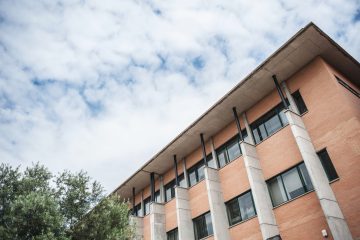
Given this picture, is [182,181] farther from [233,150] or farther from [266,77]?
[266,77]

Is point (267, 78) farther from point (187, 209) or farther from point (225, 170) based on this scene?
point (187, 209)

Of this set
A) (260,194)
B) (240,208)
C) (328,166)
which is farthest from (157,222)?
(328,166)

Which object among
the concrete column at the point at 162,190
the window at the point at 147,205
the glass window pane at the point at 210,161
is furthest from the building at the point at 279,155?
the window at the point at 147,205

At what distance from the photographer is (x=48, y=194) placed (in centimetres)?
1630

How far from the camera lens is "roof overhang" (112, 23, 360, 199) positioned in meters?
16.1

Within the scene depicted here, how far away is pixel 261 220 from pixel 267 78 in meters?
8.37

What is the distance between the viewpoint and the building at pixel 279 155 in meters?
13.6

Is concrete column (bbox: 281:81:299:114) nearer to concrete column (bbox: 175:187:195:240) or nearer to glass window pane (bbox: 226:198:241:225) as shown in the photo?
glass window pane (bbox: 226:198:241:225)

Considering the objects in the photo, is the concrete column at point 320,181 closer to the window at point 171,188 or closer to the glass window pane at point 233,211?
the glass window pane at point 233,211

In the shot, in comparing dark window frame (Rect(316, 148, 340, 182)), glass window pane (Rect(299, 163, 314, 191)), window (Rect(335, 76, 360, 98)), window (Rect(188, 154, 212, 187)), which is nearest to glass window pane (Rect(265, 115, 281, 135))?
glass window pane (Rect(299, 163, 314, 191))

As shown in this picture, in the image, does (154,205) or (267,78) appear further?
(154,205)

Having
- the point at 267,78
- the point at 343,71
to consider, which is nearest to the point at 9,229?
the point at 267,78

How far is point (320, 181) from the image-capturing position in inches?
527

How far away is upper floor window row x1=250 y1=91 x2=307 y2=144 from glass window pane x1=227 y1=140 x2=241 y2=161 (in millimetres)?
1590
